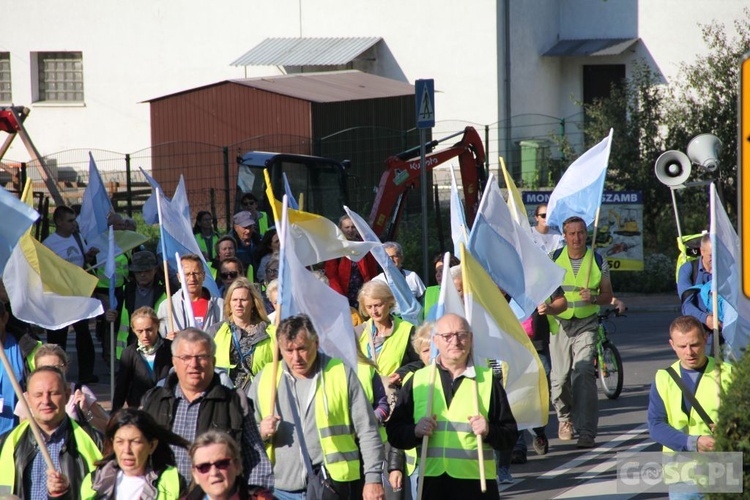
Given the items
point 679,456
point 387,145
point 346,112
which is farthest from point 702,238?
point 346,112

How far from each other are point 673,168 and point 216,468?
7.46m

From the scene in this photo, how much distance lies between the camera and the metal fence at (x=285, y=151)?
23828 mm

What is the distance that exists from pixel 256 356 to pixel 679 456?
2869 mm

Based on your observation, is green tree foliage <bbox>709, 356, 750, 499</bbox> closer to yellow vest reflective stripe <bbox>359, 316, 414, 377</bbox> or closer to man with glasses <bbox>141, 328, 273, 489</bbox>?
man with glasses <bbox>141, 328, 273, 489</bbox>

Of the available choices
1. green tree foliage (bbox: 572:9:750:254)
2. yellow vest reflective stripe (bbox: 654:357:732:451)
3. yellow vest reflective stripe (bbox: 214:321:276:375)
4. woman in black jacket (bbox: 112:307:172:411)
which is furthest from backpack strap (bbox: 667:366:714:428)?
green tree foliage (bbox: 572:9:750:254)

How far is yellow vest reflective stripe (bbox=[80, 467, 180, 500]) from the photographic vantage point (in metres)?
5.20

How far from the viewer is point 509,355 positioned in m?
6.95

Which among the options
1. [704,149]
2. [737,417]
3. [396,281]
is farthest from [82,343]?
[737,417]

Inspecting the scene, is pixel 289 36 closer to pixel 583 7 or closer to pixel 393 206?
pixel 583 7

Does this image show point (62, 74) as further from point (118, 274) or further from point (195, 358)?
point (195, 358)

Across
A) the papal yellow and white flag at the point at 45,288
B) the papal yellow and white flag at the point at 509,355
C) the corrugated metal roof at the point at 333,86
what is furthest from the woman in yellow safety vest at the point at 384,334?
the corrugated metal roof at the point at 333,86

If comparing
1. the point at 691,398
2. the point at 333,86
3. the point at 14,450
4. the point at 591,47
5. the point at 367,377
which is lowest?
the point at 14,450

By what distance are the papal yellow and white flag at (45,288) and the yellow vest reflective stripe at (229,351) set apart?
0.86 metres

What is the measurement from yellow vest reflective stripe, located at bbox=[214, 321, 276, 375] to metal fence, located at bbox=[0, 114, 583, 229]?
46.3ft
